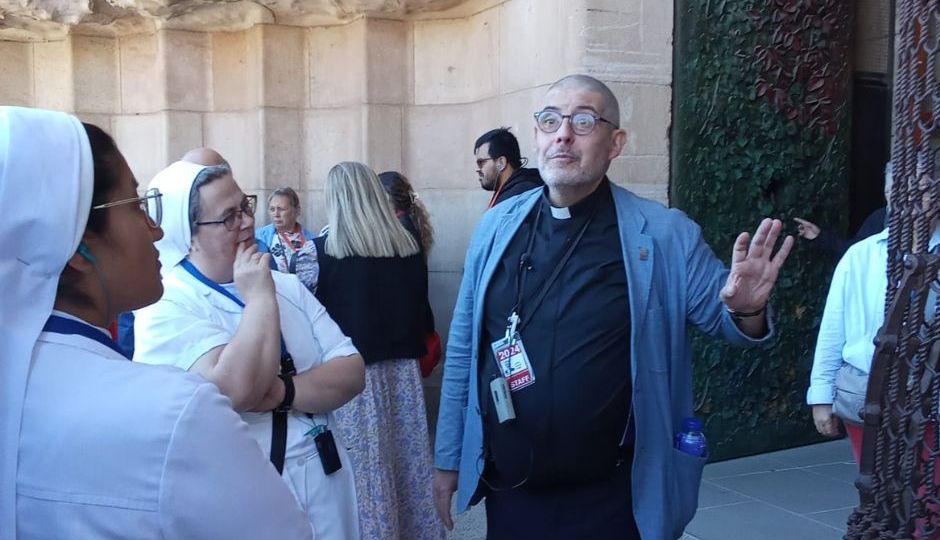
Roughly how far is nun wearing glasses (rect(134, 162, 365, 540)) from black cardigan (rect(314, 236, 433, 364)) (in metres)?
1.49

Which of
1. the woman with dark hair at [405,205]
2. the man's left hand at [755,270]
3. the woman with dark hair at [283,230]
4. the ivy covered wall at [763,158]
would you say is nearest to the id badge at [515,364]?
the man's left hand at [755,270]

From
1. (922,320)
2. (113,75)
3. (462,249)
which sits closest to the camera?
(922,320)

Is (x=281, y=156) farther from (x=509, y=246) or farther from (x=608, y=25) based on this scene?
(x=509, y=246)

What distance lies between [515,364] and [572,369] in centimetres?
18

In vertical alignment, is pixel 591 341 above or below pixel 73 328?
below

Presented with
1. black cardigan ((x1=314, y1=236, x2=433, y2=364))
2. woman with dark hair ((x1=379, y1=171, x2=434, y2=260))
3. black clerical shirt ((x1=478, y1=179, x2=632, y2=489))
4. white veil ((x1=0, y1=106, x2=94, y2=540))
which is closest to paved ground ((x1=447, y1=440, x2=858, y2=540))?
black cardigan ((x1=314, y1=236, x2=433, y2=364))

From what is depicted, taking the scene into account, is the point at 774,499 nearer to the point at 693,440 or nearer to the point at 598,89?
the point at 693,440

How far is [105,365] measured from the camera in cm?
119

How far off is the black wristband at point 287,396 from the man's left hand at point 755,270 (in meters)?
1.21

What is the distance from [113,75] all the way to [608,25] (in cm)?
427

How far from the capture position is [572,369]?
8.25 ft

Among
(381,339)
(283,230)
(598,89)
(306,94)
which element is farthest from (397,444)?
(306,94)

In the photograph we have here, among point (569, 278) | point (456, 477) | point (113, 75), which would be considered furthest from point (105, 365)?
point (113, 75)

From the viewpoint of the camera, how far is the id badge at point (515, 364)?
2.56 metres
